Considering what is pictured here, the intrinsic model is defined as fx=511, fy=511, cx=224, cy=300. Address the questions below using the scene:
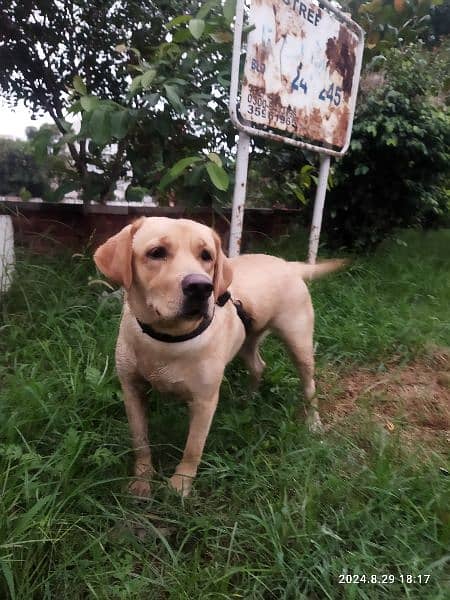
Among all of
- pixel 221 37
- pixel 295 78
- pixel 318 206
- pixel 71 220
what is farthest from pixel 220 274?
pixel 71 220

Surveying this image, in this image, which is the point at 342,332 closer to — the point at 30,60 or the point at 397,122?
the point at 397,122

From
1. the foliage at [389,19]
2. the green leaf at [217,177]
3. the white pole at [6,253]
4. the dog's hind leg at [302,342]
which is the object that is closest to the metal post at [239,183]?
the green leaf at [217,177]

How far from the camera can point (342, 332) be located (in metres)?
3.57

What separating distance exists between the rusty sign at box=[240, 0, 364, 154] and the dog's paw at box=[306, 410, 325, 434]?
177 centimetres

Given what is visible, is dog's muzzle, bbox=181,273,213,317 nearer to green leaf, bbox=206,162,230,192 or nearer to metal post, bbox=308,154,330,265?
green leaf, bbox=206,162,230,192

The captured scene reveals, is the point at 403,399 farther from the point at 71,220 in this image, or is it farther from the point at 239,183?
the point at 71,220

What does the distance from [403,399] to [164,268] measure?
1834mm

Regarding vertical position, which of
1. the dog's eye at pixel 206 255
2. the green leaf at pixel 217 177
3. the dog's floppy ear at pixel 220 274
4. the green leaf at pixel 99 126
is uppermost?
the green leaf at pixel 99 126

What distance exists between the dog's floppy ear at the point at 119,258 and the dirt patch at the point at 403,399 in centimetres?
137

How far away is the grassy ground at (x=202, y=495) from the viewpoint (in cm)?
157

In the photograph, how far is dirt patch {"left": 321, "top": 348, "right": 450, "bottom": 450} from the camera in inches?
104

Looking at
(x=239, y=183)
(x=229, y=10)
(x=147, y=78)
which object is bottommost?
(x=239, y=183)

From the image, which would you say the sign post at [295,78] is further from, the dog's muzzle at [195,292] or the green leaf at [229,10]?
the dog's muzzle at [195,292]

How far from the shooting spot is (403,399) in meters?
2.96
